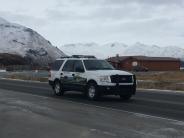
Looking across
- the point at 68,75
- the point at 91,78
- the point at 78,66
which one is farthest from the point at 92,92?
the point at 68,75

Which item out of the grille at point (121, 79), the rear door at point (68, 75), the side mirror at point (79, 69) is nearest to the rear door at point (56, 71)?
the rear door at point (68, 75)

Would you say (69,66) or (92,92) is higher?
(69,66)

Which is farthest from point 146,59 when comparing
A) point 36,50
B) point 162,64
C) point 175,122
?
point 175,122

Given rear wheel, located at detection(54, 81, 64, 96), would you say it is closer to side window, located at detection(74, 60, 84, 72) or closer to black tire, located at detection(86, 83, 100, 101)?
side window, located at detection(74, 60, 84, 72)

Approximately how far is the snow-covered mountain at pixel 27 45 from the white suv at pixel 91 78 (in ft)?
436

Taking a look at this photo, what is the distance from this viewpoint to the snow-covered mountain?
168 m

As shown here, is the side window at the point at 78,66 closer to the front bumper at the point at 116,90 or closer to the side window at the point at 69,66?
the side window at the point at 69,66

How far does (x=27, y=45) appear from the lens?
590 feet

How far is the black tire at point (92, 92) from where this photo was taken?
72.9 ft

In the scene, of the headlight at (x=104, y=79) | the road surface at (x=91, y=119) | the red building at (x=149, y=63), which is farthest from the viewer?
the red building at (x=149, y=63)

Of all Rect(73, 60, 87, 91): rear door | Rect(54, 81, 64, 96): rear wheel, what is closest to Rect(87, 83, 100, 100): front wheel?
Rect(73, 60, 87, 91): rear door

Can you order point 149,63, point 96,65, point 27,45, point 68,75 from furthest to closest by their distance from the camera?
point 27,45
point 149,63
point 68,75
point 96,65

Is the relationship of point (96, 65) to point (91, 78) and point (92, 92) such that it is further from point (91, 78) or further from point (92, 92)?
point (92, 92)

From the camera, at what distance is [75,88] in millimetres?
24016
